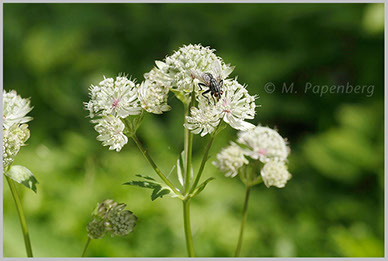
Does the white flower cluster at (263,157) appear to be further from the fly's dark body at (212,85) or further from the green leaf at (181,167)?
the fly's dark body at (212,85)

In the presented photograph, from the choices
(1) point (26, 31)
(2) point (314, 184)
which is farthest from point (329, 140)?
(1) point (26, 31)

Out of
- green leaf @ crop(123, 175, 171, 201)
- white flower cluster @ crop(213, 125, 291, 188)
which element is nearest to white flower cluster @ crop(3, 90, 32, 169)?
green leaf @ crop(123, 175, 171, 201)

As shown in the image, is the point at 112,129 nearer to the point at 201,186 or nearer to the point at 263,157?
the point at 201,186
